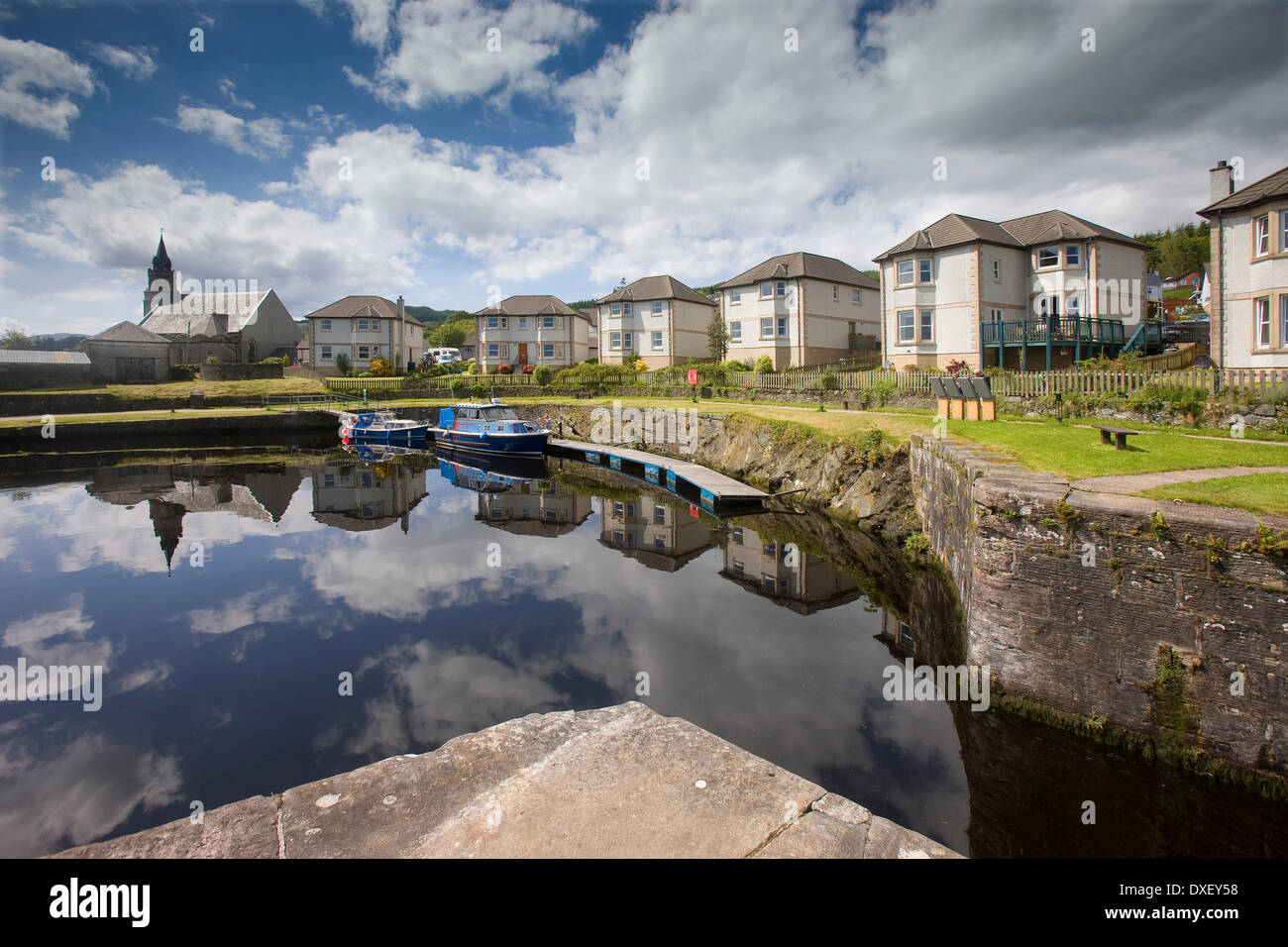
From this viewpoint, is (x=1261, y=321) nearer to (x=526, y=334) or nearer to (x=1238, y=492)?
(x=1238, y=492)

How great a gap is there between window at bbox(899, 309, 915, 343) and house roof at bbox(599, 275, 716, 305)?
21.2m

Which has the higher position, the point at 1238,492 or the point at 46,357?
the point at 46,357

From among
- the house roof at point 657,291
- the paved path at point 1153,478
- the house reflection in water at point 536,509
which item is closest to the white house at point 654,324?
the house roof at point 657,291

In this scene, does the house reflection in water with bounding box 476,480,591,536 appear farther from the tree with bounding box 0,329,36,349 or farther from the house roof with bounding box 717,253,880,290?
the tree with bounding box 0,329,36,349

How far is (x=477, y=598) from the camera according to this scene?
43.3ft

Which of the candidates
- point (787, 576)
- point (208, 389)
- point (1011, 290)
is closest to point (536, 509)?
point (787, 576)

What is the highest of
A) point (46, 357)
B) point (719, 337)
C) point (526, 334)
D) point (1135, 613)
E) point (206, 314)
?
point (206, 314)

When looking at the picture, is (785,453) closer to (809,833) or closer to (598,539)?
(598,539)

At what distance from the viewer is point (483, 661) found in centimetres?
1028

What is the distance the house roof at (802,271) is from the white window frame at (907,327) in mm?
8938

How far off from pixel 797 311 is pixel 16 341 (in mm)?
123111

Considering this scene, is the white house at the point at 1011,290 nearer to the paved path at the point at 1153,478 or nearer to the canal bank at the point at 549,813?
the paved path at the point at 1153,478

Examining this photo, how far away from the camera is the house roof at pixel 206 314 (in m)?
67.8
